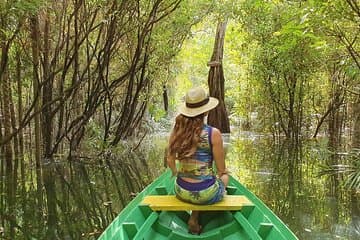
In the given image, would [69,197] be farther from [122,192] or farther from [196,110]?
[196,110]

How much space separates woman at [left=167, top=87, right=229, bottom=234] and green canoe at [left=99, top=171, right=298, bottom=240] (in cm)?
17

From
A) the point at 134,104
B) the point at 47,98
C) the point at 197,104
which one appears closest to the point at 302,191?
the point at 197,104

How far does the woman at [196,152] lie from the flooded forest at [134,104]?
64.9 inches

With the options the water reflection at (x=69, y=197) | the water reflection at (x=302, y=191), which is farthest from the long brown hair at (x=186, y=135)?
the water reflection at (x=302, y=191)

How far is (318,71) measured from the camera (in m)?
13.6

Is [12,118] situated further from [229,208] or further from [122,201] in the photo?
[229,208]

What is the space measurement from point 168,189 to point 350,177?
3751 millimetres

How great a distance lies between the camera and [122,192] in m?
7.04

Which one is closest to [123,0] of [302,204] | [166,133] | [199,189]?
[302,204]

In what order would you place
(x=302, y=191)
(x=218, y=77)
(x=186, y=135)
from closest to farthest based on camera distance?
(x=186, y=135) < (x=302, y=191) < (x=218, y=77)

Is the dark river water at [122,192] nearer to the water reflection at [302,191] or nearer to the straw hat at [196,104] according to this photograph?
the water reflection at [302,191]

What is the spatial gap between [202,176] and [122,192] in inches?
145

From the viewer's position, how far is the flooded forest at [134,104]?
5.98 meters

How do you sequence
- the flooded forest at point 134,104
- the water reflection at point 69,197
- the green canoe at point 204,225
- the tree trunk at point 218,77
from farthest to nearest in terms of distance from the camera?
the tree trunk at point 218,77, the flooded forest at point 134,104, the water reflection at point 69,197, the green canoe at point 204,225
